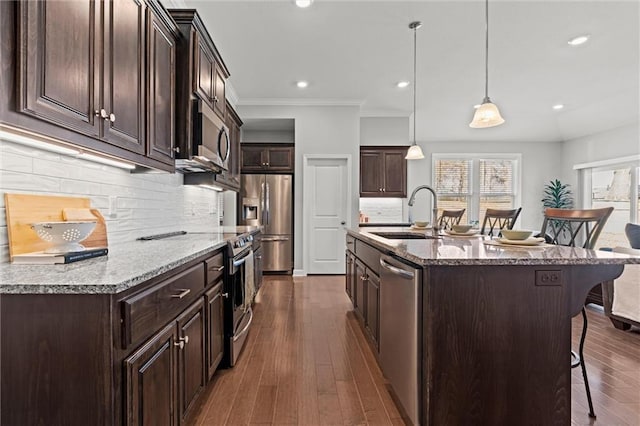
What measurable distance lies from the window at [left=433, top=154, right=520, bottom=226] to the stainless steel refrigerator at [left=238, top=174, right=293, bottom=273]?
437cm

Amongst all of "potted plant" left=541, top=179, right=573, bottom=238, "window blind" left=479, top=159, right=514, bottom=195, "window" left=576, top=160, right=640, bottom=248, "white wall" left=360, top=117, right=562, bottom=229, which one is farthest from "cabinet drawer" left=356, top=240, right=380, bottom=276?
"potted plant" left=541, top=179, right=573, bottom=238

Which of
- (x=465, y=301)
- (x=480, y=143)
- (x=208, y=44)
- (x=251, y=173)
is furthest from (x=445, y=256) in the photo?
(x=480, y=143)

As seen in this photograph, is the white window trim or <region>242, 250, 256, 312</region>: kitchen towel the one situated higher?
the white window trim

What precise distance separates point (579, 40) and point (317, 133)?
362 cm

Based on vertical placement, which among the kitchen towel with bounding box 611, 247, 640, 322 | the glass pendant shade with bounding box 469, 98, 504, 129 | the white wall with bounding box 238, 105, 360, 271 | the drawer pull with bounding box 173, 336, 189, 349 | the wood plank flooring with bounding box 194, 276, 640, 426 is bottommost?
the wood plank flooring with bounding box 194, 276, 640, 426

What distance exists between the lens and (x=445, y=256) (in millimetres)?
1512

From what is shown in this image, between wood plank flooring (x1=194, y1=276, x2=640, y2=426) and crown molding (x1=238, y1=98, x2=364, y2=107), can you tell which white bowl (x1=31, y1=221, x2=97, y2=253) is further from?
crown molding (x1=238, y1=98, x2=364, y2=107)

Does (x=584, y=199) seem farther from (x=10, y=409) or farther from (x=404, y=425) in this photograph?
(x=10, y=409)

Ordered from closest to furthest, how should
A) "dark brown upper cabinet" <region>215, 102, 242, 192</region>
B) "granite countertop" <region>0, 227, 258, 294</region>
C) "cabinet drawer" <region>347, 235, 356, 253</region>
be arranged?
"granite countertop" <region>0, 227, 258, 294</region>, "cabinet drawer" <region>347, 235, 356, 253</region>, "dark brown upper cabinet" <region>215, 102, 242, 192</region>

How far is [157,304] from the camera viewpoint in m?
1.21

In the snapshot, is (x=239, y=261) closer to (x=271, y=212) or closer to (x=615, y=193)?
(x=271, y=212)

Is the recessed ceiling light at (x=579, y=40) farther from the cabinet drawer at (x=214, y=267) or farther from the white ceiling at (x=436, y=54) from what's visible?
the cabinet drawer at (x=214, y=267)

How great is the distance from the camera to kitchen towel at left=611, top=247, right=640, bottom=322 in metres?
2.86

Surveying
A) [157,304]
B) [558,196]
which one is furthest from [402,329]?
[558,196]
